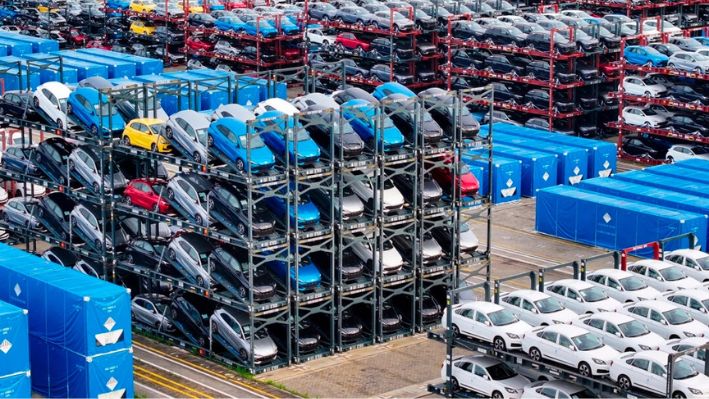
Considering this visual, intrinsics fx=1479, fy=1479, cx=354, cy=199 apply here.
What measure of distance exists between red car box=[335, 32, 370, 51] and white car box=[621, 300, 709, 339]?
4481 cm

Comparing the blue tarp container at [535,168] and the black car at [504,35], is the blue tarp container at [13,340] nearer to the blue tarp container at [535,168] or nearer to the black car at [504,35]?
the blue tarp container at [535,168]

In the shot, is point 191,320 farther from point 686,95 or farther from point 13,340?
point 686,95

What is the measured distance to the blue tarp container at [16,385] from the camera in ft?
140

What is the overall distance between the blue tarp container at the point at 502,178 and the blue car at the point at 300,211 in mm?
20864

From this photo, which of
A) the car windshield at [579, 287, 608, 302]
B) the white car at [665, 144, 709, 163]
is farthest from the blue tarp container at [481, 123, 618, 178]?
the car windshield at [579, 287, 608, 302]

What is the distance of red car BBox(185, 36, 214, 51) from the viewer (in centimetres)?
9669

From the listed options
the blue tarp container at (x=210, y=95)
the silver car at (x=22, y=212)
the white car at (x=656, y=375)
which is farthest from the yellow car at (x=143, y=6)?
the white car at (x=656, y=375)

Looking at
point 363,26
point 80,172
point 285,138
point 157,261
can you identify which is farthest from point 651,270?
point 363,26

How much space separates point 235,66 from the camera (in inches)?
3762

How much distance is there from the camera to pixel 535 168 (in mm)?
70688

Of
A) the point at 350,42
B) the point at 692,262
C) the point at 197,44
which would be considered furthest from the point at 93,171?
the point at 197,44

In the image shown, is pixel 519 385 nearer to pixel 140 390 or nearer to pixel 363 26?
pixel 140 390

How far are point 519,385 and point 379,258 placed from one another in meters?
8.86

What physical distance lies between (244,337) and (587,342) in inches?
479
